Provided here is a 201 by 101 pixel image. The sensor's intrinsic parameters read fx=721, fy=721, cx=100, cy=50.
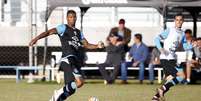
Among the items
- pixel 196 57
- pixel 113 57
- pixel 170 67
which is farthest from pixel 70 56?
pixel 196 57

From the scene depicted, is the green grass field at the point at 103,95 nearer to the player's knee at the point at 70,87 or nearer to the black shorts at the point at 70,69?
the black shorts at the point at 70,69

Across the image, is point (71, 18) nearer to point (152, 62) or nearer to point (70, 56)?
point (70, 56)

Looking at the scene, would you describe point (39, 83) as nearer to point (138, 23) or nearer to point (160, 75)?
point (160, 75)

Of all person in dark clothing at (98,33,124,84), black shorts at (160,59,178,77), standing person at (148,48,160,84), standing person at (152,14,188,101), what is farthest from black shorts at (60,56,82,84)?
standing person at (148,48,160,84)

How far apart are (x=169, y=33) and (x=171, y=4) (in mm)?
6850

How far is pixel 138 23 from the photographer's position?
2766cm

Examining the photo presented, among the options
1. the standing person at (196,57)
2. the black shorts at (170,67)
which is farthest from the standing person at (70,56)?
the standing person at (196,57)

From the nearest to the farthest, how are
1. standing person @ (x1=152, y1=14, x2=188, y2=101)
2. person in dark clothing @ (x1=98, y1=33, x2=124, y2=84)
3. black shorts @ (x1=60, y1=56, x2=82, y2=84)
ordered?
black shorts @ (x1=60, y1=56, x2=82, y2=84) < standing person @ (x1=152, y1=14, x2=188, y2=101) < person in dark clothing @ (x1=98, y1=33, x2=124, y2=84)

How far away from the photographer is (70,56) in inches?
507

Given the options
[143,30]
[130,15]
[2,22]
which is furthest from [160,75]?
[2,22]

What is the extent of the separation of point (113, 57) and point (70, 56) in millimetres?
10272

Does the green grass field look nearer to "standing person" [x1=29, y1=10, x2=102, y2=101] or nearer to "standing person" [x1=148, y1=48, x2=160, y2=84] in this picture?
"standing person" [x1=29, y1=10, x2=102, y2=101]

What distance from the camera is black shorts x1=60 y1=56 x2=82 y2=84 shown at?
41.8 ft

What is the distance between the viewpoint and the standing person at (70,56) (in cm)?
1267
